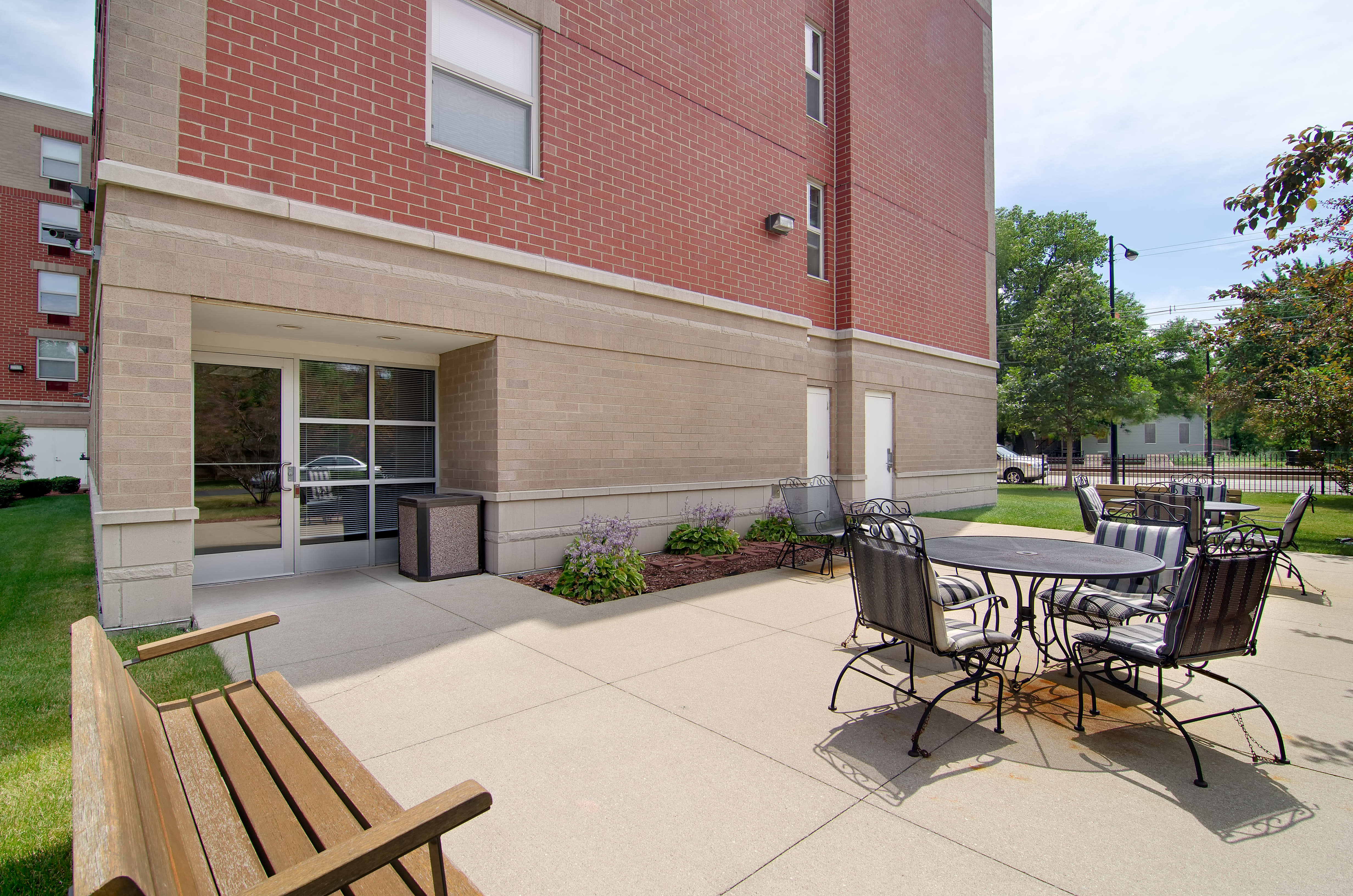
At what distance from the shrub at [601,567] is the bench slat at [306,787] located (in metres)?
4.05

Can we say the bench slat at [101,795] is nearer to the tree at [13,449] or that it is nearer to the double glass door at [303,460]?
the double glass door at [303,460]

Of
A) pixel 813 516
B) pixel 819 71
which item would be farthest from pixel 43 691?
pixel 819 71

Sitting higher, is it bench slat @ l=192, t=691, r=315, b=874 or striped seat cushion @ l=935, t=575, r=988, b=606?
striped seat cushion @ l=935, t=575, r=988, b=606

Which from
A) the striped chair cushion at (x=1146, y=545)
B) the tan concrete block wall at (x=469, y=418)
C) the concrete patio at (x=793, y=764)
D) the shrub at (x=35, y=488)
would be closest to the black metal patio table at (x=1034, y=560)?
the striped chair cushion at (x=1146, y=545)

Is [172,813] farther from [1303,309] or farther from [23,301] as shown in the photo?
[23,301]

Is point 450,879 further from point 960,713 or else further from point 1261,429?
point 1261,429

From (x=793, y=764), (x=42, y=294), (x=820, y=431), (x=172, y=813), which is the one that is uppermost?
(x=42, y=294)

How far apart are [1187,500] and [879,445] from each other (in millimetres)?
6161

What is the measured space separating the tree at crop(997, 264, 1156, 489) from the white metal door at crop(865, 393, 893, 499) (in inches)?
518

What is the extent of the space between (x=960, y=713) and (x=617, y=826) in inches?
94.2

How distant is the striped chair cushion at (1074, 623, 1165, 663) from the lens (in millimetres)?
3580

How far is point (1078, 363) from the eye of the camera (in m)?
22.7

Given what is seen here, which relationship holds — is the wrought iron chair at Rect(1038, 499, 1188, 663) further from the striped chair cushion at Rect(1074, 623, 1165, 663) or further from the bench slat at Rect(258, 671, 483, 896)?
the bench slat at Rect(258, 671, 483, 896)

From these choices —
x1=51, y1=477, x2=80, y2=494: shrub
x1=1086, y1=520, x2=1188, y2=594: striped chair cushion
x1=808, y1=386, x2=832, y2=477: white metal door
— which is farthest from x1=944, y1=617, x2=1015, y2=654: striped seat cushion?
x1=51, y1=477, x2=80, y2=494: shrub
